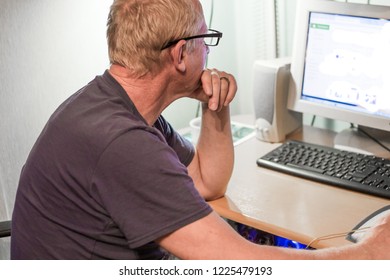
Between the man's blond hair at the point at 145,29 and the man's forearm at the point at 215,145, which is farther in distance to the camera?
the man's forearm at the point at 215,145

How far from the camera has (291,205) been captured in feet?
4.65

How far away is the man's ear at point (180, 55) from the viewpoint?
116 centimetres

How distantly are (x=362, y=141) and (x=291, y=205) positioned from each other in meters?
0.45

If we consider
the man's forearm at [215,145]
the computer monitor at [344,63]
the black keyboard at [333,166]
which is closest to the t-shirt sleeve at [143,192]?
the man's forearm at [215,145]

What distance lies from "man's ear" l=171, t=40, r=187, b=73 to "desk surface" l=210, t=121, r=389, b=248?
0.41 meters

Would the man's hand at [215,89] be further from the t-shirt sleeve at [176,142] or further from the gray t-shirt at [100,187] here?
the gray t-shirt at [100,187]

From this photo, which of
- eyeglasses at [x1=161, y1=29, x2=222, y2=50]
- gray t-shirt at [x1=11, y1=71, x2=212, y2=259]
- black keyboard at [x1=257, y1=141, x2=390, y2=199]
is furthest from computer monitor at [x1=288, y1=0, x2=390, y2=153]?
gray t-shirt at [x1=11, y1=71, x2=212, y2=259]

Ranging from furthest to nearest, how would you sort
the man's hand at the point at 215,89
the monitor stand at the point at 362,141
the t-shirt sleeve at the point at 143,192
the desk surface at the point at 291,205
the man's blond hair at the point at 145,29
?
the monitor stand at the point at 362,141 → the man's hand at the point at 215,89 → the desk surface at the point at 291,205 → the man's blond hair at the point at 145,29 → the t-shirt sleeve at the point at 143,192

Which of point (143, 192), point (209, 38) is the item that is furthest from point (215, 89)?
point (143, 192)

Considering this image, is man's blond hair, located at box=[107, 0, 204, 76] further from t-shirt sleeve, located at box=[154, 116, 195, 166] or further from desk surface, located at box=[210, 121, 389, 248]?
desk surface, located at box=[210, 121, 389, 248]

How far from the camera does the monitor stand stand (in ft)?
5.49

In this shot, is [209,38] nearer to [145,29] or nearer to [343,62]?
[145,29]

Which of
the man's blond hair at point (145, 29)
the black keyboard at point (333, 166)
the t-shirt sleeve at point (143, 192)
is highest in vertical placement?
the man's blond hair at point (145, 29)
